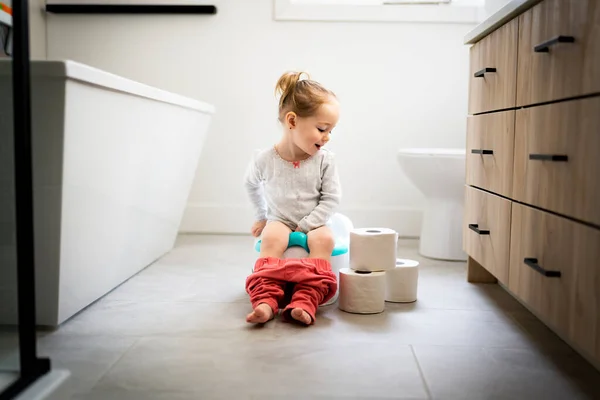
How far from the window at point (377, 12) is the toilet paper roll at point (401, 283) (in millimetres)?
1594

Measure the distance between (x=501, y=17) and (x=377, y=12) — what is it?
1.44 metres

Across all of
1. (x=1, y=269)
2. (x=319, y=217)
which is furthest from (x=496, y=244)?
(x=1, y=269)

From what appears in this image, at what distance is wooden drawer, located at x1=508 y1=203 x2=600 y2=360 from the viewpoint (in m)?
1.10

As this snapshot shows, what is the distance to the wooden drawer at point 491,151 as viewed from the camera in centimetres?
163

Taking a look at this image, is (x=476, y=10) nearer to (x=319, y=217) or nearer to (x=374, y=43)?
(x=374, y=43)

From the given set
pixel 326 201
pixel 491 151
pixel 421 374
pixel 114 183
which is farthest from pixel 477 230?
pixel 114 183

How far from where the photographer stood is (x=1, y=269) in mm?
1088

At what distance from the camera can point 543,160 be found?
136 centimetres

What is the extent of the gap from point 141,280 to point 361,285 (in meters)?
0.81

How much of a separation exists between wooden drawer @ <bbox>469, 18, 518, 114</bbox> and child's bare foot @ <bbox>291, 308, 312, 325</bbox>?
767 mm

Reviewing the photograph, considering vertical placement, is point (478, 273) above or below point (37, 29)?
below

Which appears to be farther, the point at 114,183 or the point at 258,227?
the point at 258,227

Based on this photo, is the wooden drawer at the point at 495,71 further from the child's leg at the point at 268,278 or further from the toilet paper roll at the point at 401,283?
the child's leg at the point at 268,278

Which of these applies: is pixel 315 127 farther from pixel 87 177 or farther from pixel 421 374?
pixel 421 374
